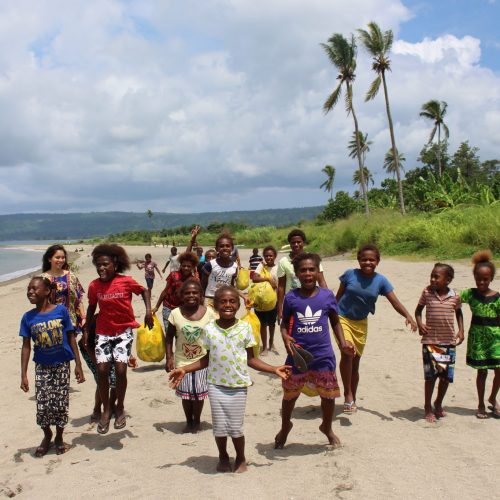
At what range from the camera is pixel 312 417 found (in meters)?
5.31

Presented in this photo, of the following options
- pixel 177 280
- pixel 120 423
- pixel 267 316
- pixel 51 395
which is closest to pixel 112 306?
pixel 51 395

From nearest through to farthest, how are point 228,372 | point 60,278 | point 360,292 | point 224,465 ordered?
point 228,372 → point 224,465 → point 360,292 → point 60,278

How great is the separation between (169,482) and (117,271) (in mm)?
2106

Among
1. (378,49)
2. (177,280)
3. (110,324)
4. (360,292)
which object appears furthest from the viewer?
(378,49)

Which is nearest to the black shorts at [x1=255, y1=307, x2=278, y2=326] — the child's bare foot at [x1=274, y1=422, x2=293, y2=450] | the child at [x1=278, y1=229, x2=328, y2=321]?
the child at [x1=278, y1=229, x2=328, y2=321]

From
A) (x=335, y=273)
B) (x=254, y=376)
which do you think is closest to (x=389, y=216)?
(x=335, y=273)

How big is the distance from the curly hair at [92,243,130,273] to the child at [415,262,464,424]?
303cm

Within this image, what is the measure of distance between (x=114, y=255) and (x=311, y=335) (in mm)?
2082

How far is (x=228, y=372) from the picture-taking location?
389 centimetres

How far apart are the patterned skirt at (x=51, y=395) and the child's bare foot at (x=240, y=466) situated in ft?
5.46

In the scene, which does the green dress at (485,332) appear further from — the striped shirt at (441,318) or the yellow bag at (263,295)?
the yellow bag at (263,295)

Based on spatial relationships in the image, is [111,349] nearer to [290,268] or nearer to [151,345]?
[151,345]

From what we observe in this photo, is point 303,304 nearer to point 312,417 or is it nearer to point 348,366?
point 348,366

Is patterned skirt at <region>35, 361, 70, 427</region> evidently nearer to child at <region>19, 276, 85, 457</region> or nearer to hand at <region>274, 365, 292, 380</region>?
child at <region>19, 276, 85, 457</region>
